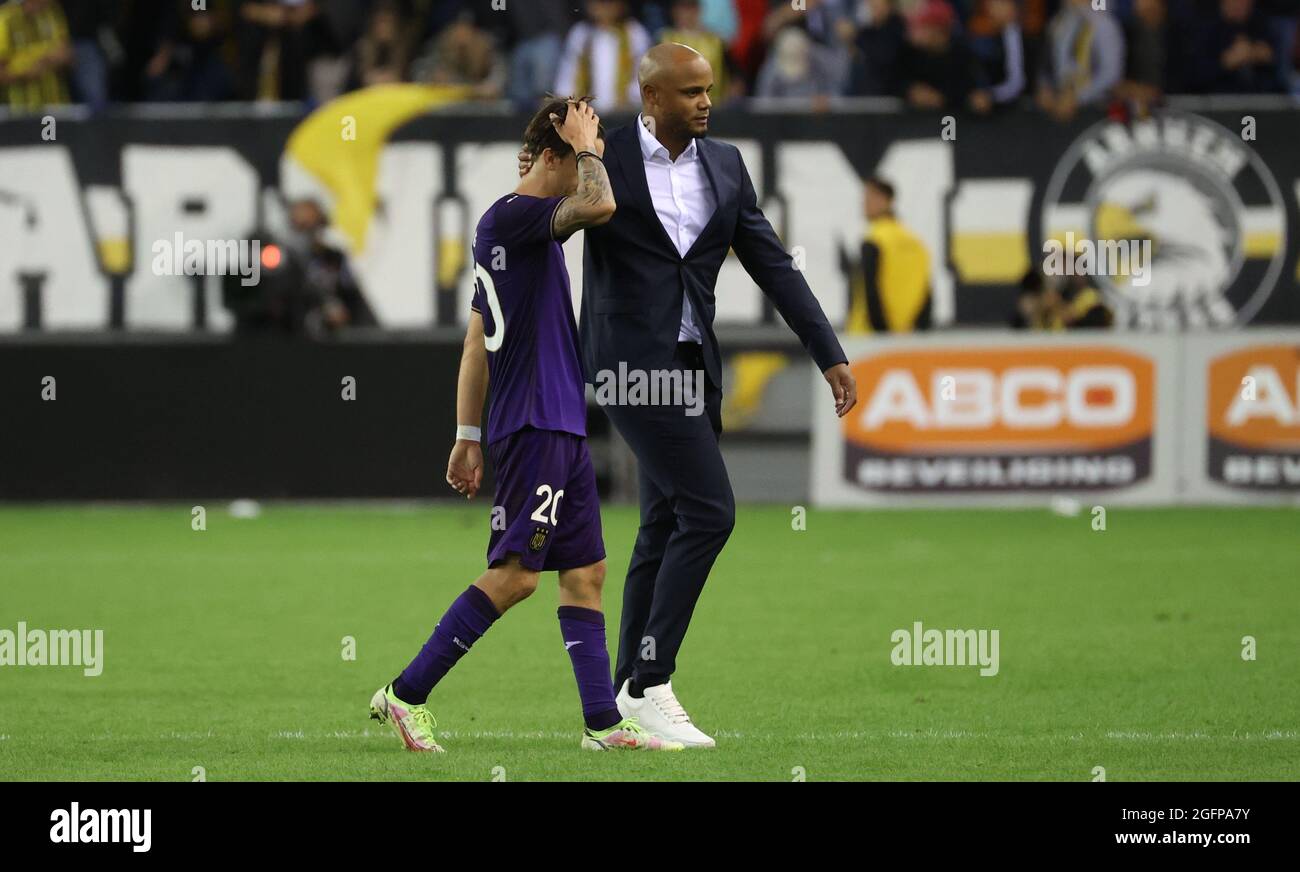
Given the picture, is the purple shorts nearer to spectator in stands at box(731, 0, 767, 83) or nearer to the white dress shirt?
the white dress shirt

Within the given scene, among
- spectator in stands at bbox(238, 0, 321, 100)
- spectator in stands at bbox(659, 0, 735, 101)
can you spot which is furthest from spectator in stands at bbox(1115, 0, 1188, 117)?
spectator in stands at bbox(238, 0, 321, 100)

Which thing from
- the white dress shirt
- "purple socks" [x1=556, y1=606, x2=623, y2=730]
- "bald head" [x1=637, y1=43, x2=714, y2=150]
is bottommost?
"purple socks" [x1=556, y1=606, x2=623, y2=730]

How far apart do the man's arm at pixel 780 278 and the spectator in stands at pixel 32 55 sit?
1335 cm

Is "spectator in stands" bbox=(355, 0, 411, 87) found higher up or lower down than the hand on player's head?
higher up

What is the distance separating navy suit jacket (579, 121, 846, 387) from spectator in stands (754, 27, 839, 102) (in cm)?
1204

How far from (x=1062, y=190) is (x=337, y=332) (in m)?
6.38

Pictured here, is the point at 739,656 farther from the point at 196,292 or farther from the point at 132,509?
the point at 196,292

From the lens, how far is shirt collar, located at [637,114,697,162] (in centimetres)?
773

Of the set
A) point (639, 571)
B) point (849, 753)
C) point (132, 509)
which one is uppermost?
point (639, 571)

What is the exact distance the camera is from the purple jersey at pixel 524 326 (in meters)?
7.30
